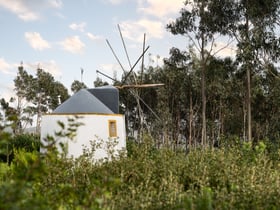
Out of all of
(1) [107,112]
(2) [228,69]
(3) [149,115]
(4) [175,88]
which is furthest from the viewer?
(3) [149,115]

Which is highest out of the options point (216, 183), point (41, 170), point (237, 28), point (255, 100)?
point (237, 28)

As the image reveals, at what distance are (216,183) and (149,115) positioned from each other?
33.2m

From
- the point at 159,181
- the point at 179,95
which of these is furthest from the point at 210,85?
the point at 159,181

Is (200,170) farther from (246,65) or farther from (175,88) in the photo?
(175,88)

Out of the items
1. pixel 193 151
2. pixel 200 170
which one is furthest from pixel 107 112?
pixel 200 170

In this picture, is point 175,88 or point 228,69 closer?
point 228,69

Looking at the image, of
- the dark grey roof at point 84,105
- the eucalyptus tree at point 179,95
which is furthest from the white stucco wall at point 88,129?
the eucalyptus tree at point 179,95

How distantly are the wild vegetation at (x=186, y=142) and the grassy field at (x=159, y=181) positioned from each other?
0.06ft

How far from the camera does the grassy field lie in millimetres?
4148

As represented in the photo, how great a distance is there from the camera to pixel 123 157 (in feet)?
29.5

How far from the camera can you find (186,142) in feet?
113

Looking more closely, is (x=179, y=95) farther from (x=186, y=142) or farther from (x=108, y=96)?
(x=108, y=96)

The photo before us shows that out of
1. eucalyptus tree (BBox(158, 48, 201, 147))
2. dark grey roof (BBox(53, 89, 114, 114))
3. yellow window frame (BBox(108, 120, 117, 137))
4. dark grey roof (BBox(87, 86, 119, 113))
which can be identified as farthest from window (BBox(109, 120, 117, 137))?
eucalyptus tree (BBox(158, 48, 201, 147))

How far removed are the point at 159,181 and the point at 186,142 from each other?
Result: 26.7m
